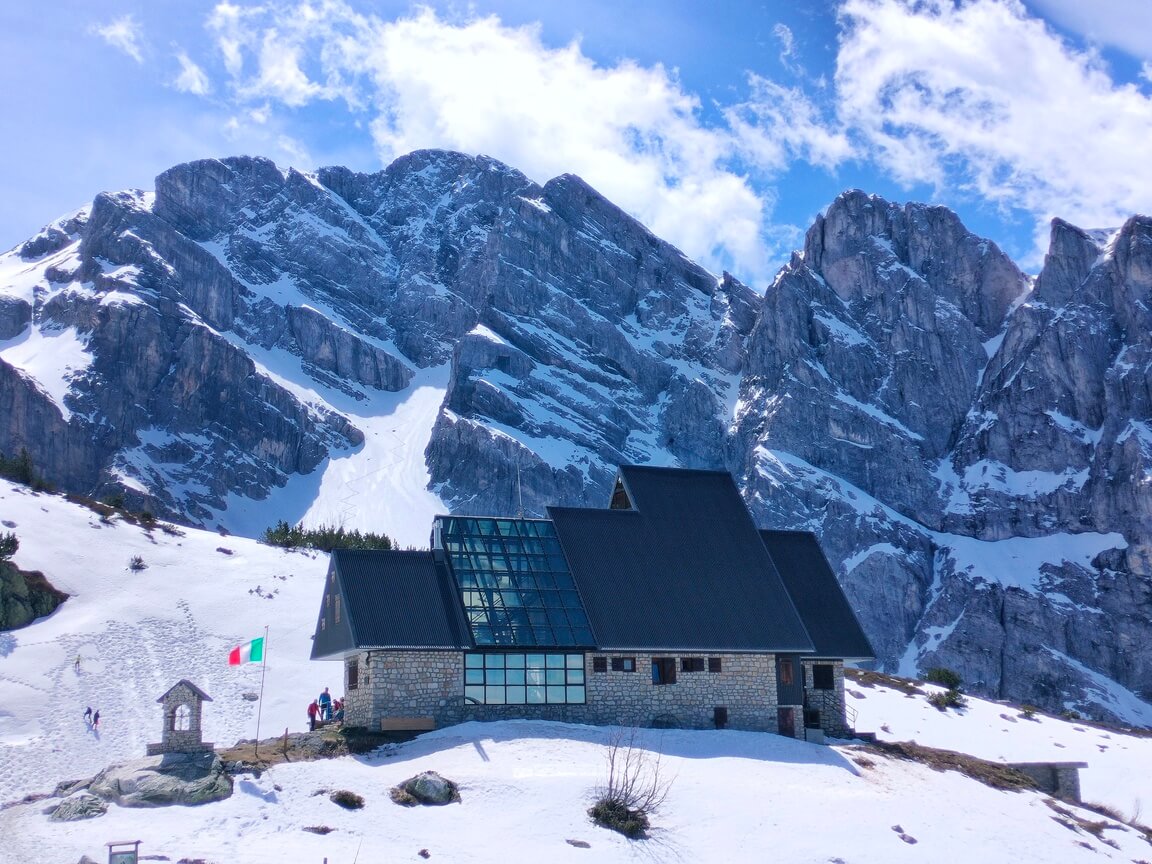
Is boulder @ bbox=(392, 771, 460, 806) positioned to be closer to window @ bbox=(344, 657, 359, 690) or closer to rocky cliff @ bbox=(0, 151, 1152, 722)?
window @ bbox=(344, 657, 359, 690)

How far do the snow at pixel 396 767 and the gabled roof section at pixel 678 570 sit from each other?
14.1 feet

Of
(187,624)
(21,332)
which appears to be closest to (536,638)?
(187,624)

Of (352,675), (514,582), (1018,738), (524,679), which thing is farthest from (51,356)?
(1018,738)

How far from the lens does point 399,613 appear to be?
141ft

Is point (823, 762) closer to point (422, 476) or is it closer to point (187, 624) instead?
point (187, 624)

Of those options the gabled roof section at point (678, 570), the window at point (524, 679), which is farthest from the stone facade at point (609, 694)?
the gabled roof section at point (678, 570)

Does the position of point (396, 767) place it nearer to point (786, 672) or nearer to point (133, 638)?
point (786, 672)

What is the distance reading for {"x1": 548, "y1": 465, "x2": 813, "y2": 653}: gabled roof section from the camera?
46.1 m

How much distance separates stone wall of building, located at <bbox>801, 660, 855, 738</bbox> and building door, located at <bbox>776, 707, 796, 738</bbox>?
8.55ft

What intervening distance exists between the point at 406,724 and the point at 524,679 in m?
4.71

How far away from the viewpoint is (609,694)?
145ft

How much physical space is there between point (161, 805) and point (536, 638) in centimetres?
1563

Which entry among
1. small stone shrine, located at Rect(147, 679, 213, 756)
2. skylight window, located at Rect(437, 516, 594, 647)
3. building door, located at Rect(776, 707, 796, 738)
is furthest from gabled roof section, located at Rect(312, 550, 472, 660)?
building door, located at Rect(776, 707, 796, 738)

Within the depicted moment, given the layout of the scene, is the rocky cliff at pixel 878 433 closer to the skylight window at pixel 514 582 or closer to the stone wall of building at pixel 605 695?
the stone wall of building at pixel 605 695
